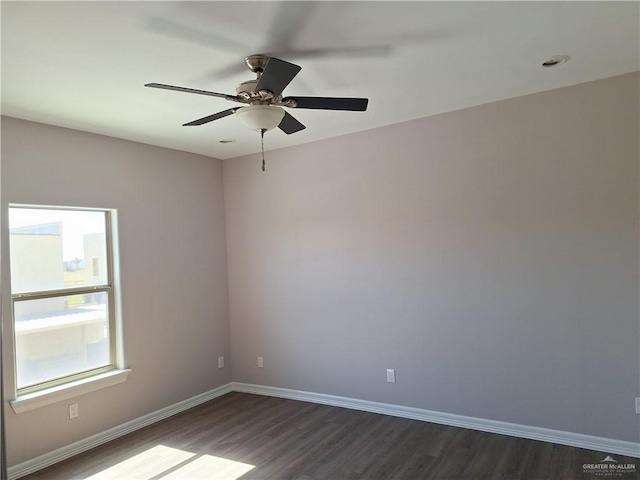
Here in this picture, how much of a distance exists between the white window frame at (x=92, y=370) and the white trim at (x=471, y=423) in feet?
5.27

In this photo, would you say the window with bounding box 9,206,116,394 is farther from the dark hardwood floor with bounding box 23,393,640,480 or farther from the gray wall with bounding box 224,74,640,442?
the gray wall with bounding box 224,74,640,442

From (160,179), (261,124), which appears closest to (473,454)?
(261,124)

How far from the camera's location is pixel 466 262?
3658 mm

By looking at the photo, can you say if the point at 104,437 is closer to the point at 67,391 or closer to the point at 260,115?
the point at 67,391

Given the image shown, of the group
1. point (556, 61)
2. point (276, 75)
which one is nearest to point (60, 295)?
point (276, 75)

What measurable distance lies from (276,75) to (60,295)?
276 centimetres

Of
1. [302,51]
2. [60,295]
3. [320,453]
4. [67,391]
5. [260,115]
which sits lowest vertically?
[320,453]

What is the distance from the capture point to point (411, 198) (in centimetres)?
392

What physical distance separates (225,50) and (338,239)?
2.32 m

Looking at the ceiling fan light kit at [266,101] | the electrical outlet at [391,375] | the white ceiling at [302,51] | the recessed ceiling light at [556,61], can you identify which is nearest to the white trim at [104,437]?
the electrical outlet at [391,375]

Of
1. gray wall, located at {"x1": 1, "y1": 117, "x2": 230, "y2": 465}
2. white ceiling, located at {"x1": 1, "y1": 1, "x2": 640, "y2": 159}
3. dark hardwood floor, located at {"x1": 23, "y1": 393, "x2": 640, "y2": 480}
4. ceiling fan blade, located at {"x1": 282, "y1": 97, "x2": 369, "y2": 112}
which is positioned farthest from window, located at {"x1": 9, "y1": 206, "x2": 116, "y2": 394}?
ceiling fan blade, located at {"x1": 282, "y1": 97, "x2": 369, "y2": 112}

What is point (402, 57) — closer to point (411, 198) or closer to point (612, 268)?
point (411, 198)

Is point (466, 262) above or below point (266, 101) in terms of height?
below

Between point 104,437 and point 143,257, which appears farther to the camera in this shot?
point 143,257
